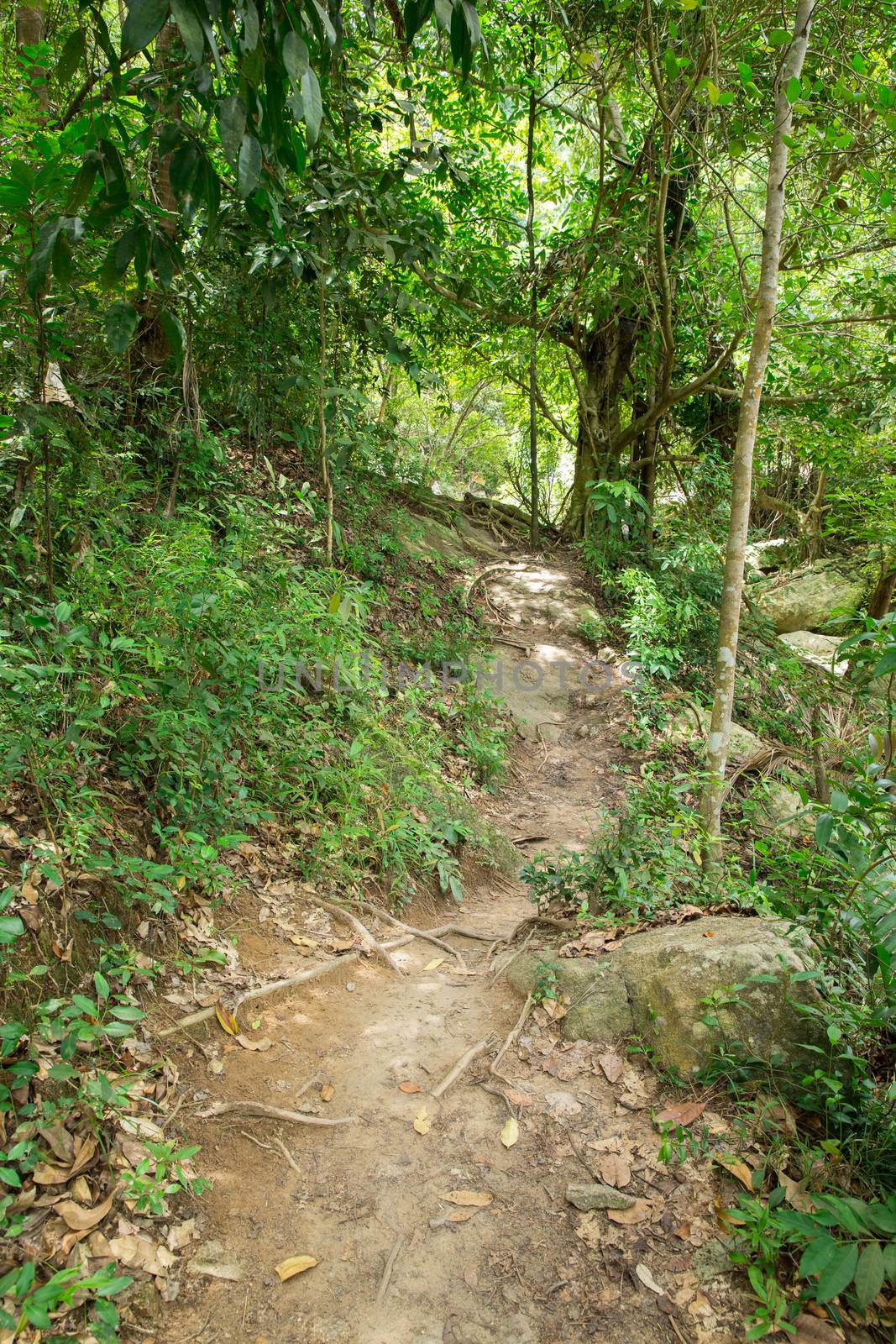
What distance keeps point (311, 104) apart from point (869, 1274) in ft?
9.53

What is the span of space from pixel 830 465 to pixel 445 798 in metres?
7.19

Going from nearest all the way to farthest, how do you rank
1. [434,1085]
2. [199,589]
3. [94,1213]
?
[94,1213] < [434,1085] < [199,589]

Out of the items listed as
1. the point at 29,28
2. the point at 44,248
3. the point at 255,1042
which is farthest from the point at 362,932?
the point at 29,28

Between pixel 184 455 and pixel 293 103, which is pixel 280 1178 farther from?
pixel 184 455

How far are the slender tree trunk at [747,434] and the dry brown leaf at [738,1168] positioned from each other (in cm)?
215

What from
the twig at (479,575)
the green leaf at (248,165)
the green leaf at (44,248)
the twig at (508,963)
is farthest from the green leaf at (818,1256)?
the twig at (479,575)

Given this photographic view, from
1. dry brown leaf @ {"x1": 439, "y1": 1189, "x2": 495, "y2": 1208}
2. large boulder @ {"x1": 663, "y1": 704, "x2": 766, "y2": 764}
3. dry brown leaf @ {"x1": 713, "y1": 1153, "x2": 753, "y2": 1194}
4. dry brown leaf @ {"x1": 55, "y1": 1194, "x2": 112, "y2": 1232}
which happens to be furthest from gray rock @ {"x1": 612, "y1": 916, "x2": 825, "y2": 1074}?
large boulder @ {"x1": 663, "y1": 704, "x2": 766, "y2": 764}

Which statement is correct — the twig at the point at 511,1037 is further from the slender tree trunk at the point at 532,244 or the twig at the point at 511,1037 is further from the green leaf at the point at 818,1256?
the slender tree trunk at the point at 532,244

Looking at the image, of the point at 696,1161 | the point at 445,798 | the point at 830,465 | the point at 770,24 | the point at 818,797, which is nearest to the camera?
the point at 696,1161

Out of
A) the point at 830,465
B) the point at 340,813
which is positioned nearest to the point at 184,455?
the point at 340,813

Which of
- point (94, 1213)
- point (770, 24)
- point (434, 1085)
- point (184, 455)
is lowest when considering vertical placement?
point (434, 1085)

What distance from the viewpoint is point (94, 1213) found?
2.04 m

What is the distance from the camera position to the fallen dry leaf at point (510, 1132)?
8.81 feet

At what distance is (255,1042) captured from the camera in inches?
119
